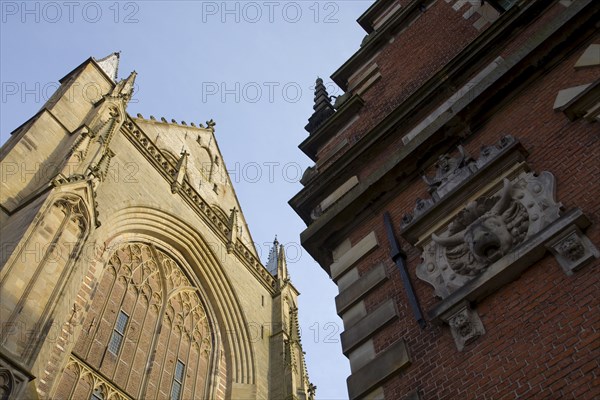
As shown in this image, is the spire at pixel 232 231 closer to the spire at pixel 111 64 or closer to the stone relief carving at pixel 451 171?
the spire at pixel 111 64

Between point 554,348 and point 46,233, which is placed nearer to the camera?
point 554,348

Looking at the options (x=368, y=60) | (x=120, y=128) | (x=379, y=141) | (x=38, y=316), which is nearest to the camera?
(x=379, y=141)

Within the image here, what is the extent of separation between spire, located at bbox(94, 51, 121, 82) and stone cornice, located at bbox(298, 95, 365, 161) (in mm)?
9412

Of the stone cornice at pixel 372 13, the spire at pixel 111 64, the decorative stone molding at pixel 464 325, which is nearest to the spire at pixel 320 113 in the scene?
the stone cornice at pixel 372 13

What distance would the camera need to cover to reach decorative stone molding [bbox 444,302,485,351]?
14.0ft

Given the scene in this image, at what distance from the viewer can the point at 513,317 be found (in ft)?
13.6

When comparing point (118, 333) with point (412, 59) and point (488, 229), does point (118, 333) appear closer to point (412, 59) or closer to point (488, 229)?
point (412, 59)

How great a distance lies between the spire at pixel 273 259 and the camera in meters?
21.3

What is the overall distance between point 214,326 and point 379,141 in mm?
10374

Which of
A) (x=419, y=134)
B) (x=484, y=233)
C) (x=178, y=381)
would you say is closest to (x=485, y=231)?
(x=484, y=233)

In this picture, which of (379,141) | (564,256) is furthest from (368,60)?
(564,256)

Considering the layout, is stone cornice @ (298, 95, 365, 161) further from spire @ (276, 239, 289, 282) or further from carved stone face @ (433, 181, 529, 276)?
spire @ (276, 239, 289, 282)

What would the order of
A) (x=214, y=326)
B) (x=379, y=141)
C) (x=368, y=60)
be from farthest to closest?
(x=214, y=326)
(x=368, y=60)
(x=379, y=141)

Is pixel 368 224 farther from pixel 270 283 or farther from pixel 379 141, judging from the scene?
pixel 270 283
